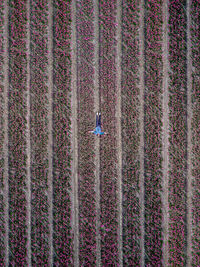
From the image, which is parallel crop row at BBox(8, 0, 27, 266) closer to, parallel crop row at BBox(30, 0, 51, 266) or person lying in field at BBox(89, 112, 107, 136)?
parallel crop row at BBox(30, 0, 51, 266)

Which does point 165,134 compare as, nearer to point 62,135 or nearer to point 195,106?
point 195,106

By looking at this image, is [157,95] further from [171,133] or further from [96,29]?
[96,29]

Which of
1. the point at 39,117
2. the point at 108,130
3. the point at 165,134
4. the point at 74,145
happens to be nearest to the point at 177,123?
the point at 165,134

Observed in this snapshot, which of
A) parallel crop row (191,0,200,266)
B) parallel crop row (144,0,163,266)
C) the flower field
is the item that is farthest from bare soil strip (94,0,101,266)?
parallel crop row (191,0,200,266)

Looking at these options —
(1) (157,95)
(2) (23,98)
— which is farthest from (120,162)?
(2) (23,98)

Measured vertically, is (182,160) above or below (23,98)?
below

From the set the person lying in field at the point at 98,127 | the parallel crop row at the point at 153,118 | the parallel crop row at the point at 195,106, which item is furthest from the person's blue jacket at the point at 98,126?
the parallel crop row at the point at 195,106

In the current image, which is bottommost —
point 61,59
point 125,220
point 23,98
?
point 125,220
